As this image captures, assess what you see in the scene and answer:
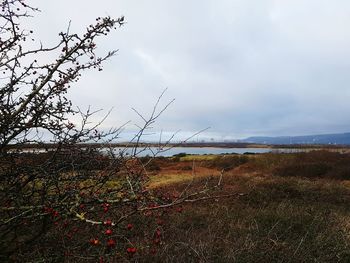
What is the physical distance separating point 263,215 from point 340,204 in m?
5.34

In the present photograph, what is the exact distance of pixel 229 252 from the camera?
5.62 metres

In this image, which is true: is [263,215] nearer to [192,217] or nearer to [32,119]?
[192,217]

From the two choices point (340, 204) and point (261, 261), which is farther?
point (340, 204)

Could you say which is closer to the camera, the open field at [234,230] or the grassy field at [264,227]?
the open field at [234,230]

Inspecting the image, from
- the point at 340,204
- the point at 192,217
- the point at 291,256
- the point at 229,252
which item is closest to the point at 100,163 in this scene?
the point at 229,252

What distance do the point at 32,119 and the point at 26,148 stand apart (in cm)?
64

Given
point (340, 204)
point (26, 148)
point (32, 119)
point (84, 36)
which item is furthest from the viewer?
point (340, 204)

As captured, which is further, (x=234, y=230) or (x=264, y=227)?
(x=264, y=227)

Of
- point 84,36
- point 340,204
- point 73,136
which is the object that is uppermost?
point 84,36

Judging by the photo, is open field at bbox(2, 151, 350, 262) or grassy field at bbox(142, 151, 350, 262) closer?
open field at bbox(2, 151, 350, 262)

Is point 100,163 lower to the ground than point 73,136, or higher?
lower

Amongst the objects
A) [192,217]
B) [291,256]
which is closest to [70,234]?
[291,256]

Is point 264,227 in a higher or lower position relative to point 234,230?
lower

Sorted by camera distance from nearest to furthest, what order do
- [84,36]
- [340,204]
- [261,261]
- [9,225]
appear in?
[9,225] → [84,36] → [261,261] → [340,204]
